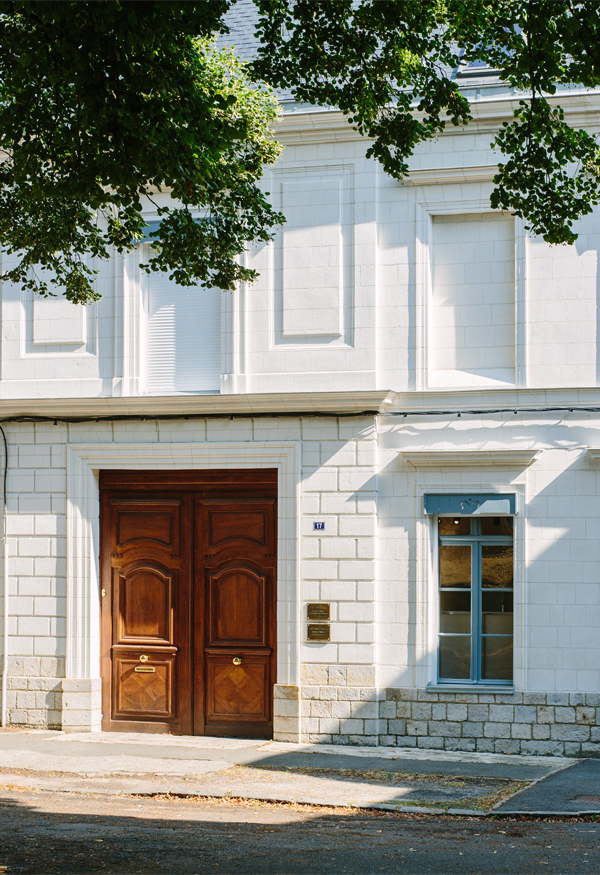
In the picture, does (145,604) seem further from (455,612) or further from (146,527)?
(455,612)

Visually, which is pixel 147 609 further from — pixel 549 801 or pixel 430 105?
pixel 430 105

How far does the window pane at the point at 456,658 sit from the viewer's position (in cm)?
1155

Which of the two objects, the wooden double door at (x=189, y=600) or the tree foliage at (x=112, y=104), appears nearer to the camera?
the tree foliage at (x=112, y=104)

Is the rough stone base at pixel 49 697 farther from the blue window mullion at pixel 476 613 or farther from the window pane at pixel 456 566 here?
the blue window mullion at pixel 476 613

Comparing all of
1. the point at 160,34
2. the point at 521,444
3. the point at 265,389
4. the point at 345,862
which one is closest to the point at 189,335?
the point at 265,389

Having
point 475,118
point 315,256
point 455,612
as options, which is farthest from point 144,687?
point 475,118

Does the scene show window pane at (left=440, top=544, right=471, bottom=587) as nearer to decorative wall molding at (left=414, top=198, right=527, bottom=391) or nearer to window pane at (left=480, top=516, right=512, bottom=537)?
window pane at (left=480, top=516, right=512, bottom=537)

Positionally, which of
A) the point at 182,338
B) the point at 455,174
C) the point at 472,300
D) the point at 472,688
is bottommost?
the point at 472,688

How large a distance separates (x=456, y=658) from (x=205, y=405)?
4.10 metres

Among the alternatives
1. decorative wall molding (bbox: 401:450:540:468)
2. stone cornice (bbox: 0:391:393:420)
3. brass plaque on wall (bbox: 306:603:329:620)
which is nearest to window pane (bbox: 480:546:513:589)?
decorative wall molding (bbox: 401:450:540:468)

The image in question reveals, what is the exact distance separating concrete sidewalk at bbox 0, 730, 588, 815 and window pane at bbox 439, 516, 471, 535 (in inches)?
95.7

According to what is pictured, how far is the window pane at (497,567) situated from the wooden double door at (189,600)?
2.46 metres

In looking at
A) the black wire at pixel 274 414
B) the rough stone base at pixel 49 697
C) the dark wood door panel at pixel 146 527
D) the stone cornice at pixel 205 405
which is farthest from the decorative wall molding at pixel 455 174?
the rough stone base at pixel 49 697

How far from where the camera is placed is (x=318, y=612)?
458 inches
